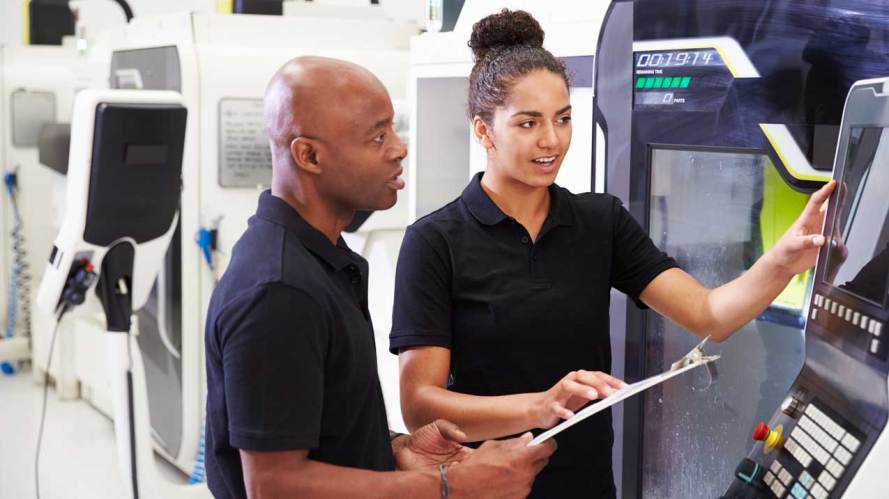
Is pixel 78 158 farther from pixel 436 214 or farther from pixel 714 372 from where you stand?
pixel 714 372

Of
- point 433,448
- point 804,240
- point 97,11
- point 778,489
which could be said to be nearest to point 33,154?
point 97,11

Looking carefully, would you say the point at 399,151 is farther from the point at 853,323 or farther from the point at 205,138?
the point at 205,138

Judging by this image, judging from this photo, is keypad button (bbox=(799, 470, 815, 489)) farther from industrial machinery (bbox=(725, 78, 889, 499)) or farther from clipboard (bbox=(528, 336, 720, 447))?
clipboard (bbox=(528, 336, 720, 447))

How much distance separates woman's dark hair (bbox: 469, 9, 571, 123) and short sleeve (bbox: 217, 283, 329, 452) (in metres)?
0.64

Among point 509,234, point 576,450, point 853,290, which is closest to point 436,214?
point 509,234

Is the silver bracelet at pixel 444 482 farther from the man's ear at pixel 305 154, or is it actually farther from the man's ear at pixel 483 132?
the man's ear at pixel 483 132

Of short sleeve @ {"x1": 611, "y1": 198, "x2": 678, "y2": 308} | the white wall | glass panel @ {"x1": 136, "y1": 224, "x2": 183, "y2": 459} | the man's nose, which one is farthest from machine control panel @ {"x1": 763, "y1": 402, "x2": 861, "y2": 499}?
the white wall

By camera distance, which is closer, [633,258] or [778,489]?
[778,489]

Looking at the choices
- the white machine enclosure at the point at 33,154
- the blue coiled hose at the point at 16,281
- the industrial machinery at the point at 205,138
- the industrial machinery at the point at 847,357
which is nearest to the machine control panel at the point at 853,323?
the industrial machinery at the point at 847,357

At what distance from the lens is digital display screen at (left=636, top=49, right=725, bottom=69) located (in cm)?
175

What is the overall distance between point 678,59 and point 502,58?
349 mm

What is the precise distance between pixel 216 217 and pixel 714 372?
221 cm

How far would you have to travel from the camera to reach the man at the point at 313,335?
1169 millimetres

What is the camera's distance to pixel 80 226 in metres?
2.81
